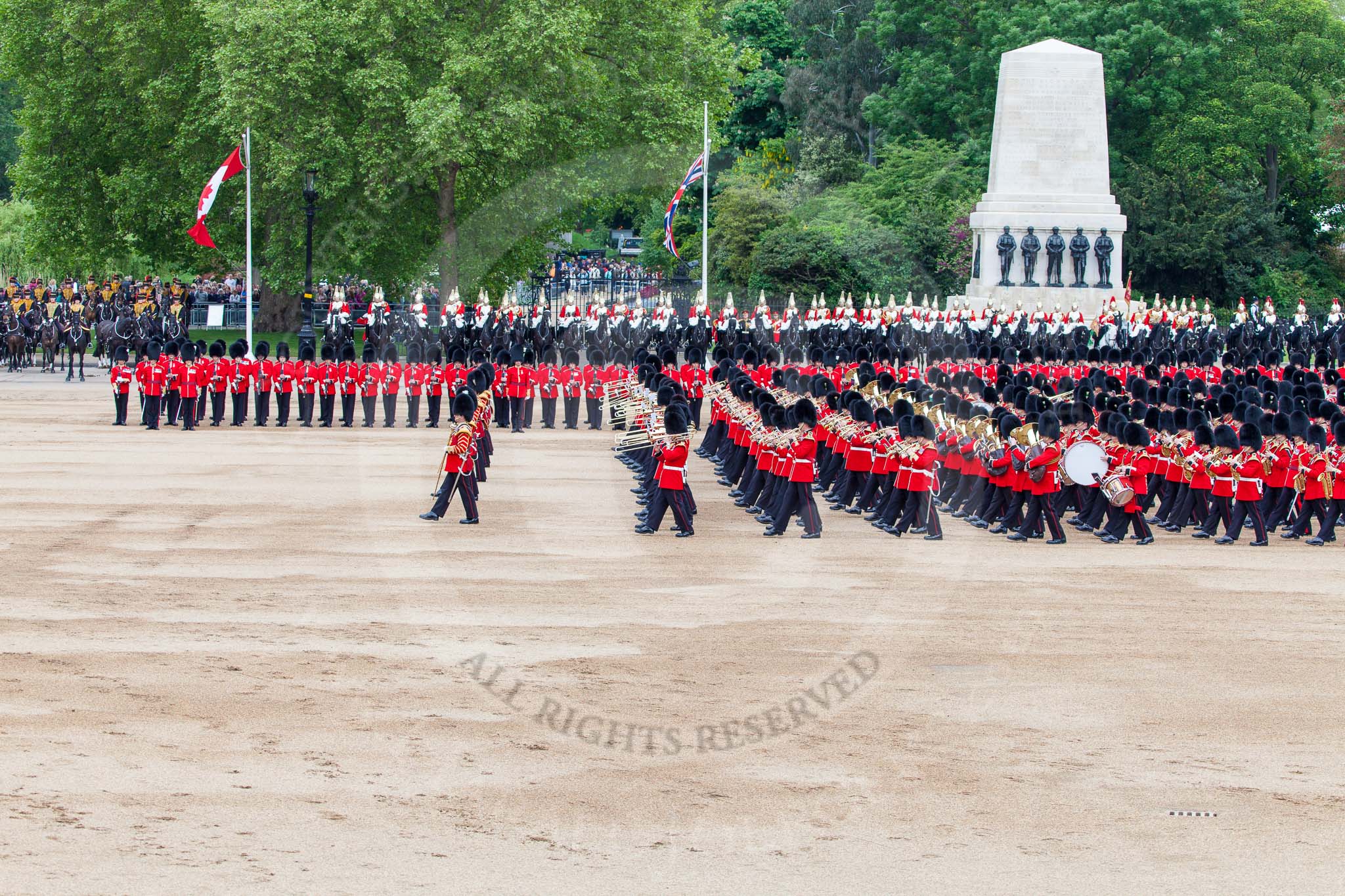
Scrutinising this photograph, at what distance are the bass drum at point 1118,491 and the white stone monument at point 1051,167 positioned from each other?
28.0 meters

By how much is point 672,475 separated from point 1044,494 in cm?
359

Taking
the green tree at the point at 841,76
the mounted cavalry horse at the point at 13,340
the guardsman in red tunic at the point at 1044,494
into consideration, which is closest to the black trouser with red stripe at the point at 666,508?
the guardsman in red tunic at the point at 1044,494

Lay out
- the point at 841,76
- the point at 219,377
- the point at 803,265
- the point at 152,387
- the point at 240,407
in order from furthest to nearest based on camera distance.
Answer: the point at 841,76 < the point at 803,265 < the point at 240,407 < the point at 219,377 < the point at 152,387

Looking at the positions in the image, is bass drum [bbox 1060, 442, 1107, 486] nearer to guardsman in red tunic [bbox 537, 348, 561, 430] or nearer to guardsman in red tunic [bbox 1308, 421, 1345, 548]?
guardsman in red tunic [bbox 1308, 421, 1345, 548]

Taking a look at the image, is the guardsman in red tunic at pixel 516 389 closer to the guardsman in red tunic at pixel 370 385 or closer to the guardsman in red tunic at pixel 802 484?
the guardsman in red tunic at pixel 370 385

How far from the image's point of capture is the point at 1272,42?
6053 centimetres

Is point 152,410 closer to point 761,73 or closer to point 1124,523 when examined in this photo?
point 1124,523

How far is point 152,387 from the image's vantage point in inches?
1061

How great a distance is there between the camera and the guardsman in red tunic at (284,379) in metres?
28.2

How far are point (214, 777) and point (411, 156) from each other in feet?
114

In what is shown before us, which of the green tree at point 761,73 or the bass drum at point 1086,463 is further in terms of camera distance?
the green tree at point 761,73

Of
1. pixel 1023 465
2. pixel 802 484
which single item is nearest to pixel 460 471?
pixel 802 484

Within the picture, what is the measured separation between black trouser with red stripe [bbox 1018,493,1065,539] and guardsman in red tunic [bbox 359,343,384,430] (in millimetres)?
13349

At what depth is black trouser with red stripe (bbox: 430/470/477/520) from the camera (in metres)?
17.6
